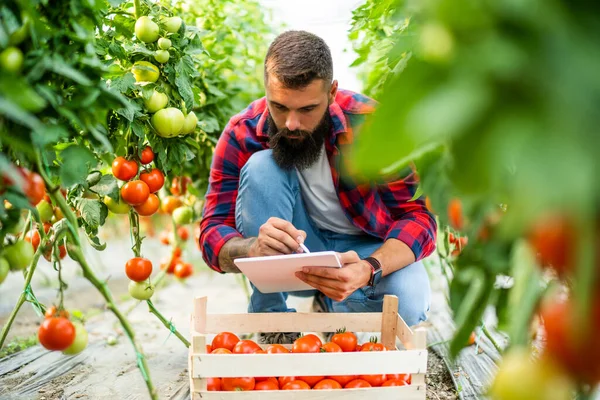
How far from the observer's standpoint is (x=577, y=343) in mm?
510

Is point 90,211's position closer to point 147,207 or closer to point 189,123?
point 147,207

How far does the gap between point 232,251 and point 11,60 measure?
1079 mm

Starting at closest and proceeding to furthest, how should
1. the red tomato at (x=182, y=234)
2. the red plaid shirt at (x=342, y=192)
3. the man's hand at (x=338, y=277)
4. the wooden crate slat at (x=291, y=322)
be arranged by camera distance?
the man's hand at (x=338, y=277)
the wooden crate slat at (x=291, y=322)
the red plaid shirt at (x=342, y=192)
the red tomato at (x=182, y=234)

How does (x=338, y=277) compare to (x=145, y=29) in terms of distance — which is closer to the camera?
(x=338, y=277)

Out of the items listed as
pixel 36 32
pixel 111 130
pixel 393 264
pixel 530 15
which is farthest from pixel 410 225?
pixel 530 15

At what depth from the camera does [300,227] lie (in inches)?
82.0

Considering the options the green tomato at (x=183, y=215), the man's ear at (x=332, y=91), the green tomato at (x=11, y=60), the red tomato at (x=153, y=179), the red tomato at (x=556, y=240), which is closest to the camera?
the red tomato at (x=556, y=240)

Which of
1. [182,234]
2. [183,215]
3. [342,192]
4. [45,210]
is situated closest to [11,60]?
[45,210]

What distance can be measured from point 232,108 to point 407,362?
1.50 meters

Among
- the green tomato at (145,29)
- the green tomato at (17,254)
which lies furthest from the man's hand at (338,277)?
the green tomato at (145,29)

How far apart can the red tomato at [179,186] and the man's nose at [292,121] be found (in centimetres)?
77

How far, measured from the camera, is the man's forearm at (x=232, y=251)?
183 centimetres

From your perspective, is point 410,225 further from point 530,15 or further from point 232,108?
point 530,15

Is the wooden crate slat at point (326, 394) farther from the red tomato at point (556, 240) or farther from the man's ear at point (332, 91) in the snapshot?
the man's ear at point (332, 91)
